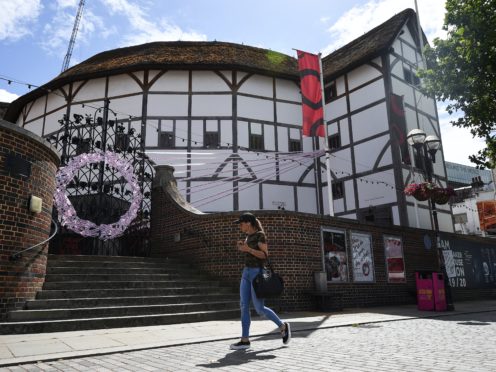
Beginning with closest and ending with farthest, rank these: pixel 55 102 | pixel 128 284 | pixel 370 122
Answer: pixel 128 284, pixel 370 122, pixel 55 102

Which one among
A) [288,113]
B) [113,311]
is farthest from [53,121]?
[113,311]

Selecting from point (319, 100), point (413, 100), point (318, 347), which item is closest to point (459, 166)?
point (413, 100)

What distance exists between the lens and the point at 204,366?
4047 mm

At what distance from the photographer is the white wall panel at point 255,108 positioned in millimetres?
19859

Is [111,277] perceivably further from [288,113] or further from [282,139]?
[288,113]

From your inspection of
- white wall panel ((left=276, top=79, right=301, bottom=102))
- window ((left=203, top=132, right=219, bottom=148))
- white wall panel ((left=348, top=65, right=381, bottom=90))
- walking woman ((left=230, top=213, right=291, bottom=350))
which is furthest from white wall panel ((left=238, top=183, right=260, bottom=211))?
walking woman ((left=230, top=213, right=291, bottom=350))

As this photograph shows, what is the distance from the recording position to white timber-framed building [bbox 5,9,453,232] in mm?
18266

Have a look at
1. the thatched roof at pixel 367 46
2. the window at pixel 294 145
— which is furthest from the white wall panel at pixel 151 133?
the thatched roof at pixel 367 46

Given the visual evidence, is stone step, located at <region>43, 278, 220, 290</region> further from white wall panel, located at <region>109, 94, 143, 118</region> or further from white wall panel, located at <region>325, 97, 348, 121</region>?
white wall panel, located at <region>325, 97, 348, 121</region>

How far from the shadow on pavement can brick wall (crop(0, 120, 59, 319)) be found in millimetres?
4352

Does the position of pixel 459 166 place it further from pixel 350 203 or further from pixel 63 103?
pixel 63 103

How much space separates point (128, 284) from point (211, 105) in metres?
12.4

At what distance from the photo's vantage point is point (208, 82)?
20031mm

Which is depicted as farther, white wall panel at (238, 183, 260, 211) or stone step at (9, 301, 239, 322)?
white wall panel at (238, 183, 260, 211)
